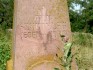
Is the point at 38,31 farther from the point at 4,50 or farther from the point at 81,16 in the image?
the point at 81,16

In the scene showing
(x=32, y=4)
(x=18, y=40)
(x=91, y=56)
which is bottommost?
(x=91, y=56)

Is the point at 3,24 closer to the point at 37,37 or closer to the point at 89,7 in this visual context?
the point at 89,7

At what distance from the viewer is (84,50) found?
39.0 ft

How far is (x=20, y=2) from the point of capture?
19.2 feet

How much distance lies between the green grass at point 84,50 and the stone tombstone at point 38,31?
2.34m

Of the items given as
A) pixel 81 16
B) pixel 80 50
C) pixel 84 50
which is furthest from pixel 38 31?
pixel 81 16

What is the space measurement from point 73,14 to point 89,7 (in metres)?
1.67

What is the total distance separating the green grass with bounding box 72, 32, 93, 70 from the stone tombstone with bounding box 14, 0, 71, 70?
2.34 meters

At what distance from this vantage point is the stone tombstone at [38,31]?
5.89 metres

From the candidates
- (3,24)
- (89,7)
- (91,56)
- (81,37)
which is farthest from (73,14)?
(91,56)

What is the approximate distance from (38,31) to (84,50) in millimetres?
6044

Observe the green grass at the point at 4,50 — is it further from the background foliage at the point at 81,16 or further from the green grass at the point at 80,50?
the background foliage at the point at 81,16

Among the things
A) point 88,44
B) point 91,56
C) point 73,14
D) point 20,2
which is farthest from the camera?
point 73,14

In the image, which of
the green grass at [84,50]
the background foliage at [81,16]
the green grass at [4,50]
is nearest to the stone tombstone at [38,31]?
the green grass at [84,50]
